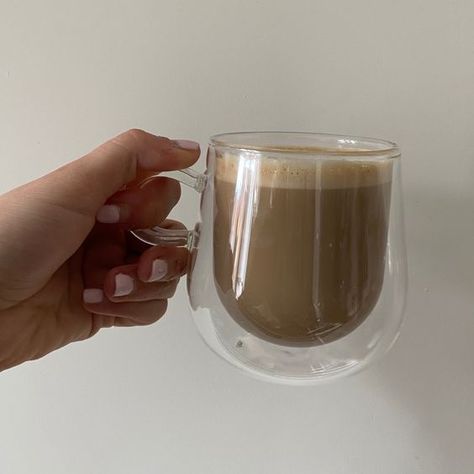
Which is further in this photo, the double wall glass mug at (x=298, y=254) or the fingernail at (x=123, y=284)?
the fingernail at (x=123, y=284)

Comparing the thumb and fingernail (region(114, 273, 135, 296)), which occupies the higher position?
the thumb

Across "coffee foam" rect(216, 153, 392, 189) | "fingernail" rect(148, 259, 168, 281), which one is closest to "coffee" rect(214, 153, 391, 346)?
"coffee foam" rect(216, 153, 392, 189)

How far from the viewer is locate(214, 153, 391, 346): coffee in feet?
1.34

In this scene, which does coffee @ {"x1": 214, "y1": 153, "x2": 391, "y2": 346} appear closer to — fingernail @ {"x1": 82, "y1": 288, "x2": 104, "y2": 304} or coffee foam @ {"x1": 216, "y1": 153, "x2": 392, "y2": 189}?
coffee foam @ {"x1": 216, "y1": 153, "x2": 392, "y2": 189}

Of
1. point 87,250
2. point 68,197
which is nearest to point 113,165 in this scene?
point 68,197

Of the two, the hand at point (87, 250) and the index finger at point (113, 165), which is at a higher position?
the index finger at point (113, 165)

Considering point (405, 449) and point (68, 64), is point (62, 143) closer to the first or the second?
point (68, 64)

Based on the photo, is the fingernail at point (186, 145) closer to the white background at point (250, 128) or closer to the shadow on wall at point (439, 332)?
the white background at point (250, 128)

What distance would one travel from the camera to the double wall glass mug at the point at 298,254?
0.41m

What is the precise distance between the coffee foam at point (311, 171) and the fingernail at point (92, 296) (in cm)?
22

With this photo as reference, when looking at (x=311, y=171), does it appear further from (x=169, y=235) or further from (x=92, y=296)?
(x=92, y=296)

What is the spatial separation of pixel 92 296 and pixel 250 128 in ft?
0.71

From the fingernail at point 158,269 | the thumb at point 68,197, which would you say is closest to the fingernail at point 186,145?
the thumb at point 68,197

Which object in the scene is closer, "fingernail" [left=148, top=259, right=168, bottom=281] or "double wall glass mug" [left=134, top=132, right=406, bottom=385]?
"double wall glass mug" [left=134, top=132, right=406, bottom=385]
